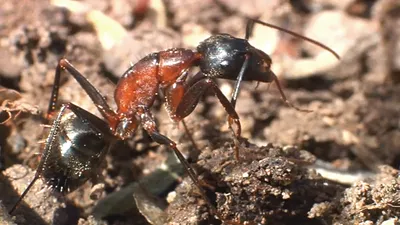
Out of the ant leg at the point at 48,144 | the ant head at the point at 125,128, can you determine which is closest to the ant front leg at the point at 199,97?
the ant head at the point at 125,128

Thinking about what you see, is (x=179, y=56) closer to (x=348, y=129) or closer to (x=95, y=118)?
(x=95, y=118)

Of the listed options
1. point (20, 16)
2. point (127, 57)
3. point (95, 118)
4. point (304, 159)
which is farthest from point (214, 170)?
point (20, 16)

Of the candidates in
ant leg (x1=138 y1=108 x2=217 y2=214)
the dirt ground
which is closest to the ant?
ant leg (x1=138 y1=108 x2=217 y2=214)

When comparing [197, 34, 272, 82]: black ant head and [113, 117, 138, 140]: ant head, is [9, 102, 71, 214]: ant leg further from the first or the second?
[197, 34, 272, 82]: black ant head

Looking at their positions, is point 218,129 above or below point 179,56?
below

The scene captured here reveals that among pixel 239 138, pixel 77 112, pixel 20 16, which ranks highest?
pixel 20 16

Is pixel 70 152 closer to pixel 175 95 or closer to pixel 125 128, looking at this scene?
pixel 125 128

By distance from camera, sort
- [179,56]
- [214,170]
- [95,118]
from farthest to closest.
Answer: [179,56]
[95,118]
[214,170]
